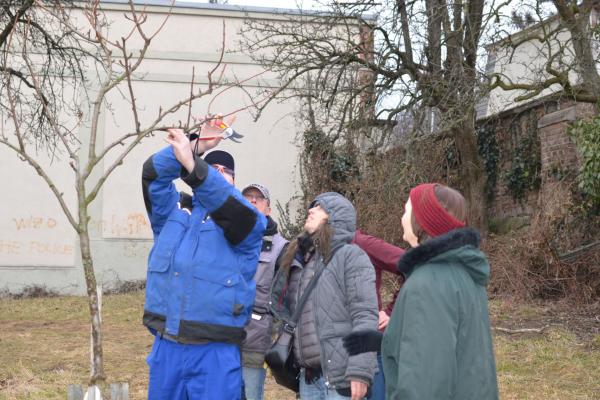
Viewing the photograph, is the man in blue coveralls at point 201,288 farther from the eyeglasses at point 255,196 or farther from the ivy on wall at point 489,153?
the ivy on wall at point 489,153

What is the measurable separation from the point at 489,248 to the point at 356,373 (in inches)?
424

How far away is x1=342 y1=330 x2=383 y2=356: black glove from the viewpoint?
412cm

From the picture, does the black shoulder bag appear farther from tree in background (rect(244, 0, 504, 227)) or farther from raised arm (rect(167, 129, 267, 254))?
tree in background (rect(244, 0, 504, 227))

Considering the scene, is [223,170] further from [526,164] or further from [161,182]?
[526,164]

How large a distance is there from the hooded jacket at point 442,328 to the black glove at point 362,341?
924 millimetres

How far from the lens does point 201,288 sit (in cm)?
416

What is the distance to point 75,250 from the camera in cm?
2025

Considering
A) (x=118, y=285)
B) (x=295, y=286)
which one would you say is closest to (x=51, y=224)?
(x=118, y=285)

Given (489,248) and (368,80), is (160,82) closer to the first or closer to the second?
(368,80)

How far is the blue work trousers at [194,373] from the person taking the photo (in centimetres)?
413

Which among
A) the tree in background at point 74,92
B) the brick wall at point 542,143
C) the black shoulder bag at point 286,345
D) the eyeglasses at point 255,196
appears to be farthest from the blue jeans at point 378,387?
the brick wall at point 542,143

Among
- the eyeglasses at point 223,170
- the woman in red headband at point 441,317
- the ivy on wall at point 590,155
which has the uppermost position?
the ivy on wall at point 590,155

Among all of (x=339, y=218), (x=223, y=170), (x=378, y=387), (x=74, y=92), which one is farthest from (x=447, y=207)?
(x=74, y=92)

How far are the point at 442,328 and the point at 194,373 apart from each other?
1642mm
